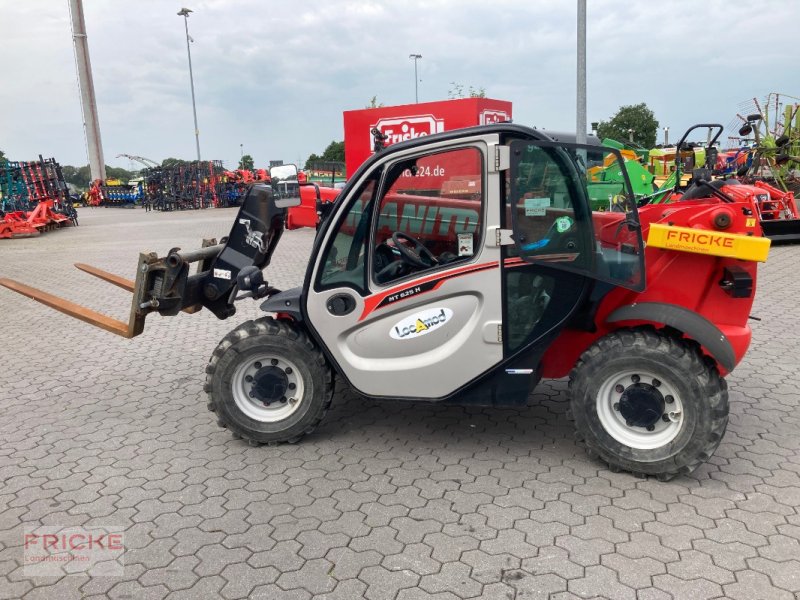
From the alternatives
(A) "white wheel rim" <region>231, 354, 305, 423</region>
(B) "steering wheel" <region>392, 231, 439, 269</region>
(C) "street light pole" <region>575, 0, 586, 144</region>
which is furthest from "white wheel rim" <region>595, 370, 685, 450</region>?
(C) "street light pole" <region>575, 0, 586, 144</region>

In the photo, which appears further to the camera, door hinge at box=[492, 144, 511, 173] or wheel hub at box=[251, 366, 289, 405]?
wheel hub at box=[251, 366, 289, 405]

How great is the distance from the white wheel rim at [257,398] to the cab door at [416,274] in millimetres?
381

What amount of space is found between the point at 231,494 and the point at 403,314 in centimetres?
148

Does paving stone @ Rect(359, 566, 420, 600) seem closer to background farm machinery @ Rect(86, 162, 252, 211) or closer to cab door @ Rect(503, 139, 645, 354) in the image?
cab door @ Rect(503, 139, 645, 354)

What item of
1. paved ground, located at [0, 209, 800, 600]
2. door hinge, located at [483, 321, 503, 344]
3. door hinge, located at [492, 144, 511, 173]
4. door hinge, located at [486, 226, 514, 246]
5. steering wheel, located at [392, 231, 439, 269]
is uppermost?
door hinge, located at [492, 144, 511, 173]

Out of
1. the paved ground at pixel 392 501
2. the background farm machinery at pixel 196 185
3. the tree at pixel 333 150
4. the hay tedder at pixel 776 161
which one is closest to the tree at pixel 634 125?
the tree at pixel 333 150

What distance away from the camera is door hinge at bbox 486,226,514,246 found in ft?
12.0

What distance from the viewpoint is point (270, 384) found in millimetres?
4258

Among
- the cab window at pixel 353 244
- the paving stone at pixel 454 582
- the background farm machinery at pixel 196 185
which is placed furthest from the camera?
the background farm machinery at pixel 196 185

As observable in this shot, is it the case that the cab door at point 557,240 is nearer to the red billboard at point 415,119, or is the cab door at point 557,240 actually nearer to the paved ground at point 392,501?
the paved ground at point 392,501

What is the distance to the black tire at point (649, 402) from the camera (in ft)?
11.6

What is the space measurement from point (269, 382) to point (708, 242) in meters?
2.85

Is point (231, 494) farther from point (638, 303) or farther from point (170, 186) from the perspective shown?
point (170, 186)

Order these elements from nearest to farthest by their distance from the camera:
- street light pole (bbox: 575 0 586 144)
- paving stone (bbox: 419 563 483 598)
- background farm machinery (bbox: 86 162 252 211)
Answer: paving stone (bbox: 419 563 483 598) < street light pole (bbox: 575 0 586 144) < background farm machinery (bbox: 86 162 252 211)
